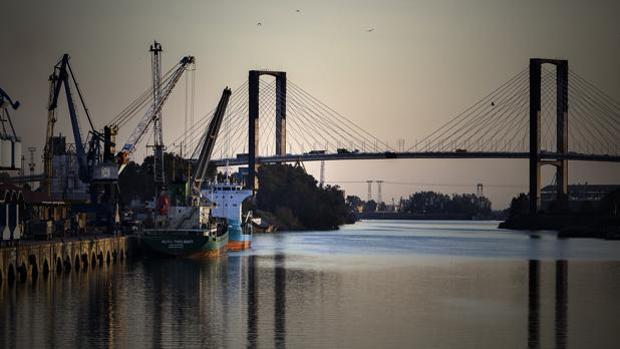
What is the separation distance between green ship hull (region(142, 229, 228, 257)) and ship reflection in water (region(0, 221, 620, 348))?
31.3 inches

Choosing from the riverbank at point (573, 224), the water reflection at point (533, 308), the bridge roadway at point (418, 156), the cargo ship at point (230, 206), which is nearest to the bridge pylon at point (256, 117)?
the bridge roadway at point (418, 156)

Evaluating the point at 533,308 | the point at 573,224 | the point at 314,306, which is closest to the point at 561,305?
the point at 533,308

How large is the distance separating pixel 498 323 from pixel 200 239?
116ft

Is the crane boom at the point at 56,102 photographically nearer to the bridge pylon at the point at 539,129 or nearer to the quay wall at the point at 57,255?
the quay wall at the point at 57,255

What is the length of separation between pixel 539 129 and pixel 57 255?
115m

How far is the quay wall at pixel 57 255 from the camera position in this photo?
52250 millimetres

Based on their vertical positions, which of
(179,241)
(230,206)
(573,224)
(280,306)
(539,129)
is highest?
(539,129)

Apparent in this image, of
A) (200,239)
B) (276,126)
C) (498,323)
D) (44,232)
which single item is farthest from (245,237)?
(276,126)

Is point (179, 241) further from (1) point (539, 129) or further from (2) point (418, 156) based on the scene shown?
(1) point (539, 129)

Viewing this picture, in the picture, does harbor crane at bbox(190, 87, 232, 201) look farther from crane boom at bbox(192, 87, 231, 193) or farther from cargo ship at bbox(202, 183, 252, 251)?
cargo ship at bbox(202, 183, 252, 251)

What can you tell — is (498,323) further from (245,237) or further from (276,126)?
(276,126)

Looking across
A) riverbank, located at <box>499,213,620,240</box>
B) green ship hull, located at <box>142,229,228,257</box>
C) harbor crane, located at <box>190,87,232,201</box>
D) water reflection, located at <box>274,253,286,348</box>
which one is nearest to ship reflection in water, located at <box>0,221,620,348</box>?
water reflection, located at <box>274,253,286,348</box>

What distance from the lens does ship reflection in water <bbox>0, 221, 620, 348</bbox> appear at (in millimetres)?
40062

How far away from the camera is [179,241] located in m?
76.1
